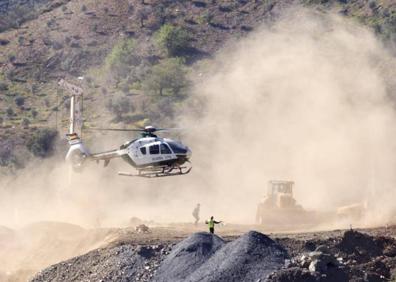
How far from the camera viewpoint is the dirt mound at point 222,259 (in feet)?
107

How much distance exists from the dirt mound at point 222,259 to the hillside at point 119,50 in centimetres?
4719

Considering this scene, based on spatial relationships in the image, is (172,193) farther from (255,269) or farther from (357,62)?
(255,269)

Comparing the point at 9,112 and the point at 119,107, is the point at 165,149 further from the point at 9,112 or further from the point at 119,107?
the point at 9,112

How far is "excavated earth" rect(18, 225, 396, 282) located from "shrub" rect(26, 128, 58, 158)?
41019mm

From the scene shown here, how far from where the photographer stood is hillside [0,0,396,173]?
86875 mm

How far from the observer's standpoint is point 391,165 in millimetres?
64562

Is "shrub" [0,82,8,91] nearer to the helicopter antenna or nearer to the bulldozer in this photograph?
the helicopter antenna

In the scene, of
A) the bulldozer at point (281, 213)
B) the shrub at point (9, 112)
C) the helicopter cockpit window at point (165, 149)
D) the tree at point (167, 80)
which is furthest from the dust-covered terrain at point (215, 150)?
the helicopter cockpit window at point (165, 149)

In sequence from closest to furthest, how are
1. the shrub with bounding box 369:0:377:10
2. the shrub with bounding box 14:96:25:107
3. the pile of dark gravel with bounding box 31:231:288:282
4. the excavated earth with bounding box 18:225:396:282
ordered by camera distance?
the excavated earth with bounding box 18:225:396:282 → the pile of dark gravel with bounding box 31:231:288:282 → the shrub with bounding box 14:96:25:107 → the shrub with bounding box 369:0:377:10

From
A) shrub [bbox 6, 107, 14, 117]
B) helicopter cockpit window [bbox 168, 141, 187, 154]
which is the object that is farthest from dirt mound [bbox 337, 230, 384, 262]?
shrub [bbox 6, 107, 14, 117]

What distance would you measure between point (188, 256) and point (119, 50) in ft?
212

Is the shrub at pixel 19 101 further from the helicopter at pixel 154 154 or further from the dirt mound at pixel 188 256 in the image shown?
the dirt mound at pixel 188 256

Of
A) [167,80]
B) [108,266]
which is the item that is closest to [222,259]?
[108,266]

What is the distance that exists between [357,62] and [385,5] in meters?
16.4
